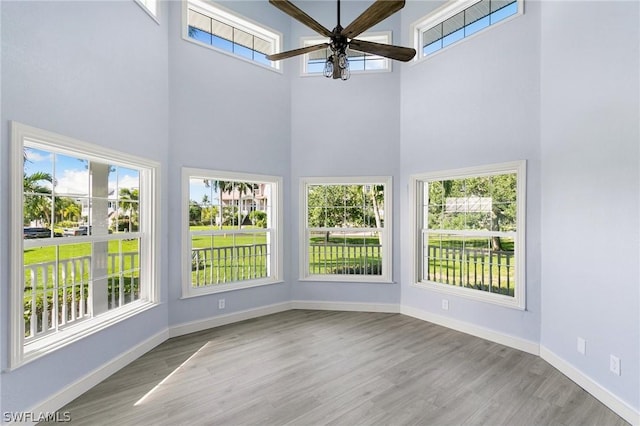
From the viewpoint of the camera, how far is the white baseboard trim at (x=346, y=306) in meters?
4.56

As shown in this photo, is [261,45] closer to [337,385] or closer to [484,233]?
[484,233]

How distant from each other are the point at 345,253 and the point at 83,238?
326 centimetres

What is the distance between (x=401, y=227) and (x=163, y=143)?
3346 mm

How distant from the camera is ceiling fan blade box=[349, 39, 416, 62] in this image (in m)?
2.63

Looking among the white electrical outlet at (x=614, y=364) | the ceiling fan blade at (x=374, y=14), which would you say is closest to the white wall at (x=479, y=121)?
the white electrical outlet at (x=614, y=364)

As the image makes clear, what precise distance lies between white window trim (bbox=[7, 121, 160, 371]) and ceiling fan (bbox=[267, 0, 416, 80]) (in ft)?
6.03

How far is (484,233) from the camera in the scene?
3.68 meters

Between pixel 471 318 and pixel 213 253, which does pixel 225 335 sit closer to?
pixel 213 253

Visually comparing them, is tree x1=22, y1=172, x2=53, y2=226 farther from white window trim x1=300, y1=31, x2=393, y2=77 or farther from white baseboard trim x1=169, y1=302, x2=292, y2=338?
white window trim x1=300, y1=31, x2=393, y2=77

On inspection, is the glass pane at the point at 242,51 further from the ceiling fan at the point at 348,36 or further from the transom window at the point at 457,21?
the transom window at the point at 457,21

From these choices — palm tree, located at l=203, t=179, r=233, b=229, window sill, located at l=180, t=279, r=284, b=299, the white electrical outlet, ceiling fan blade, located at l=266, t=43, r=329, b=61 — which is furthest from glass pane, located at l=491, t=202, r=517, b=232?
palm tree, located at l=203, t=179, r=233, b=229

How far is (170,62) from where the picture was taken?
3.62 m

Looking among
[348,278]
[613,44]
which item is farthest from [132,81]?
[613,44]

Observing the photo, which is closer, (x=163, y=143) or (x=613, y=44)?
(x=613, y=44)
